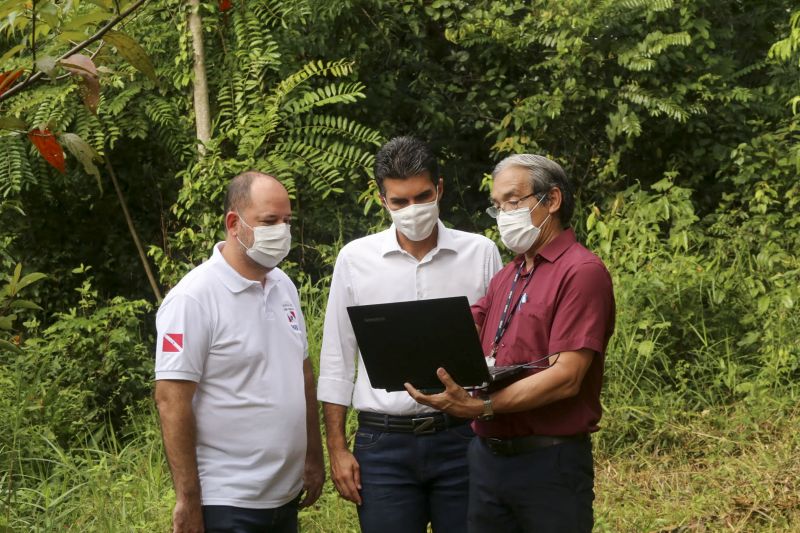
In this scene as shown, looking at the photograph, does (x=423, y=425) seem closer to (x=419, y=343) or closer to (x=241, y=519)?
(x=419, y=343)

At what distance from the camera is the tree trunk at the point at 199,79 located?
7719 mm

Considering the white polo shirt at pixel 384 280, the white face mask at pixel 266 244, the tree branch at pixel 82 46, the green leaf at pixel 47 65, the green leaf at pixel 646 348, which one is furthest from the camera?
the green leaf at pixel 646 348

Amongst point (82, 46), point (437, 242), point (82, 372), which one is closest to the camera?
point (82, 46)

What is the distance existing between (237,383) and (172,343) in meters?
0.25

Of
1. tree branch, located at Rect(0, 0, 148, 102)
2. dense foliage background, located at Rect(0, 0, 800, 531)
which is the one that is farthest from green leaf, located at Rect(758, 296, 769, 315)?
tree branch, located at Rect(0, 0, 148, 102)

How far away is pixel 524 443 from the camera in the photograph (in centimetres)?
315

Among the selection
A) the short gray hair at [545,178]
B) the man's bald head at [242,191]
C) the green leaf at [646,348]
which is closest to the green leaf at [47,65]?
the man's bald head at [242,191]

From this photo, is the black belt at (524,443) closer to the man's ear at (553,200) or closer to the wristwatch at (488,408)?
the wristwatch at (488,408)

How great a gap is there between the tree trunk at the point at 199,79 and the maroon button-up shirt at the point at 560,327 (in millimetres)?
4914

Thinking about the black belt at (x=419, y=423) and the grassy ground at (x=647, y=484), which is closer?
the black belt at (x=419, y=423)

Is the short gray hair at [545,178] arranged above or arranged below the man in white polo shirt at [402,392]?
above

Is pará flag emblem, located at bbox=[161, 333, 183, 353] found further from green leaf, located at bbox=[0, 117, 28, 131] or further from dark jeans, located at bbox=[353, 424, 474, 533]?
green leaf, located at bbox=[0, 117, 28, 131]

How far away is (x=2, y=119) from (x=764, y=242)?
684cm

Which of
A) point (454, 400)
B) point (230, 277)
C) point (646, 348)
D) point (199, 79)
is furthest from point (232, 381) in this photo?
point (199, 79)
